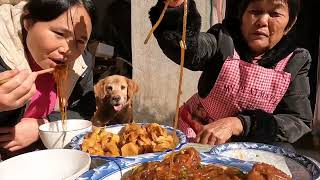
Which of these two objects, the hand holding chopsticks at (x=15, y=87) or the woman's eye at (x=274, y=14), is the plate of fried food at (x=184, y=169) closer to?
the hand holding chopsticks at (x=15, y=87)

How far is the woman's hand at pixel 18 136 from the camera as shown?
206cm

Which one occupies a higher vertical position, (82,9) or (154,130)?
(82,9)

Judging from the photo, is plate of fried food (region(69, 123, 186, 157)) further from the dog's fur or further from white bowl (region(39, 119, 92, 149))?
the dog's fur

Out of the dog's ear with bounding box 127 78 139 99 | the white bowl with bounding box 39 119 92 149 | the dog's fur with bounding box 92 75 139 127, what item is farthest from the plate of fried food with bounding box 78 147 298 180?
the dog's ear with bounding box 127 78 139 99

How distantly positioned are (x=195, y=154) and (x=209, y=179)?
0.14 m

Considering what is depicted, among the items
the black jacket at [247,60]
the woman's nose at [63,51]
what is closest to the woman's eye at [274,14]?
the black jacket at [247,60]

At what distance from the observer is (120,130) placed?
2.02 metres

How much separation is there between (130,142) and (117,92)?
366cm

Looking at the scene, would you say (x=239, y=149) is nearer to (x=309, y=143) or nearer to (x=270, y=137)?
(x=270, y=137)

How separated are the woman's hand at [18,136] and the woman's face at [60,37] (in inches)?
15.7

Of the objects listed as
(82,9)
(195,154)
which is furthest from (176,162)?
(82,9)

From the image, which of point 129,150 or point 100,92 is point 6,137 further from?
point 100,92

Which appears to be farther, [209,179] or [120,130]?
[120,130]

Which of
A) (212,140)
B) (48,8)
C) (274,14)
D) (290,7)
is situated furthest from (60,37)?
(290,7)
